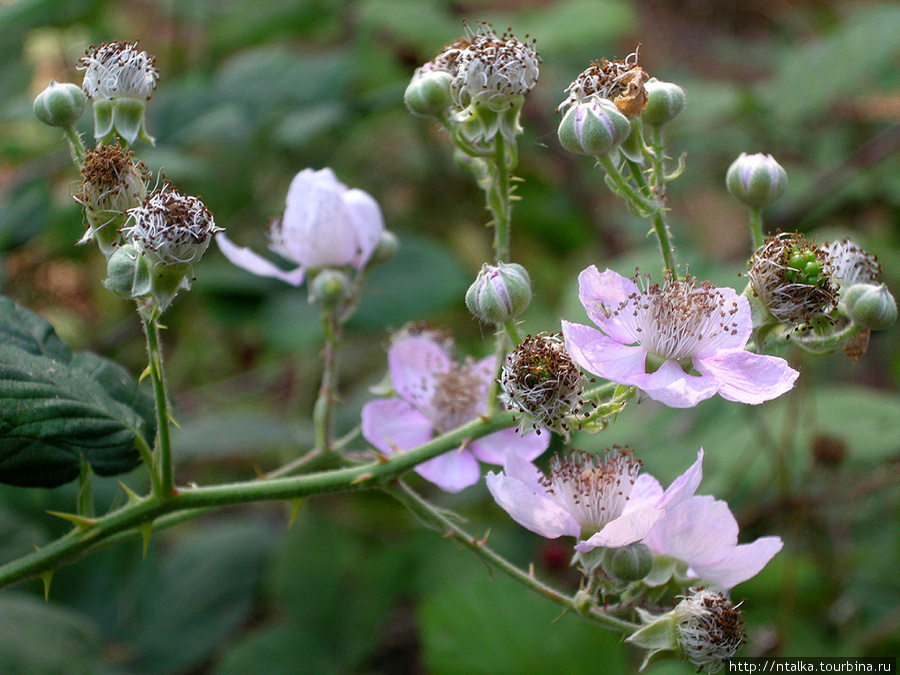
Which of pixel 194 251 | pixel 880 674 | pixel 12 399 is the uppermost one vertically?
pixel 194 251

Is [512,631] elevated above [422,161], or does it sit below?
below

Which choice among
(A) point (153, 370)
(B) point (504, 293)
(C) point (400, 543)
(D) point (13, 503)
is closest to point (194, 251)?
(A) point (153, 370)

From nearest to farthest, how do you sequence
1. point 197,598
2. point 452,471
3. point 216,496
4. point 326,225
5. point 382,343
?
point 216,496
point 452,471
point 326,225
point 382,343
point 197,598

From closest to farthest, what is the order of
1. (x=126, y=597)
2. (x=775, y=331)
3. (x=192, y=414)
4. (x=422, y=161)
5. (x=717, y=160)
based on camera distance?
1. (x=775, y=331)
2. (x=126, y=597)
3. (x=192, y=414)
4. (x=422, y=161)
5. (x=717, y=160)

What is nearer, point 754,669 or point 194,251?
point 194,251

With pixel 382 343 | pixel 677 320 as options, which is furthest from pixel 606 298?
pixel 382 343

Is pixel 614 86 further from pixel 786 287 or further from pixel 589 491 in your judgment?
pixel 589 491

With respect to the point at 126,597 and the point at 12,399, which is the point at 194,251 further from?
the point at 126,597
